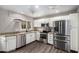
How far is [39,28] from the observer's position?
4.77 ft

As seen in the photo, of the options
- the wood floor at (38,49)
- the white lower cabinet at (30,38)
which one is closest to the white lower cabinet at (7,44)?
the wood floor at (38,49)

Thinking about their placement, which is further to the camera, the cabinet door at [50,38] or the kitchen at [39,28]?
the cabinet door at [50,38]

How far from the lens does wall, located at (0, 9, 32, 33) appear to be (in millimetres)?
1265

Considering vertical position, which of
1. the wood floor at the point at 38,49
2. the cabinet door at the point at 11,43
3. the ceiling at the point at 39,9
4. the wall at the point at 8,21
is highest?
the ceiling at the point at 39,9

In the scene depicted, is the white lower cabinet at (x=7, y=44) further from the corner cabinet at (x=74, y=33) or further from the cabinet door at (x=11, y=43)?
the corner cabinet at (x=74, y=33)

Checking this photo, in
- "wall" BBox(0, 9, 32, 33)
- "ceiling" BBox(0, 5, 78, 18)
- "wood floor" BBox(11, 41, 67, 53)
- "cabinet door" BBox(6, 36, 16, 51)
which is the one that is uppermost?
"ceiling" BBox(0, 5, 78, 18)

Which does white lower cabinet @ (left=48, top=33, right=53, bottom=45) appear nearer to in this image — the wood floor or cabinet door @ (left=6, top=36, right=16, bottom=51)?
the wood floor

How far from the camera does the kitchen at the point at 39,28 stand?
1281 millimetres

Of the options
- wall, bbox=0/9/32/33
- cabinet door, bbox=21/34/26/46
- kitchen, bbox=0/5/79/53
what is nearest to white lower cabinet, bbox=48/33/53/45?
kitchen, bbox=0/5/79/53

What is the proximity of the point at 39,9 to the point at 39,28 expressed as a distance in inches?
14.3

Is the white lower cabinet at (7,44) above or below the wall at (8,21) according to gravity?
below

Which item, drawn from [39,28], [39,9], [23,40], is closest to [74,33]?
[39,28]
